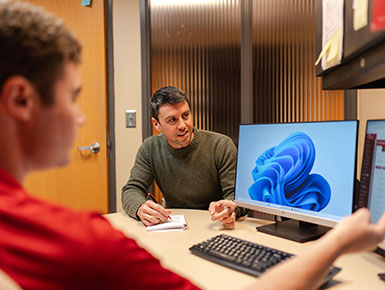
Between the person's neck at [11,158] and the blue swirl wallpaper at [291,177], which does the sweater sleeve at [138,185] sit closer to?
the blue swirl wallpaper at [291,177]

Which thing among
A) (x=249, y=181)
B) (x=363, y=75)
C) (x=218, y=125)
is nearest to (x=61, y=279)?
(x=363, y=75)

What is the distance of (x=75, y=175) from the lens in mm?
2717

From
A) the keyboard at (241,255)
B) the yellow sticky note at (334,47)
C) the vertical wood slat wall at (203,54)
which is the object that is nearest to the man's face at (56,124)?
the keyboard at (241,255)

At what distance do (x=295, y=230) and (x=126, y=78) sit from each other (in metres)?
1.94

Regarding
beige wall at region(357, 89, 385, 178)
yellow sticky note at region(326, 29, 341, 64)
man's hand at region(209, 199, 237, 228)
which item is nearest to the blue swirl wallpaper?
man's hand at region(209, 199, 237, 228)

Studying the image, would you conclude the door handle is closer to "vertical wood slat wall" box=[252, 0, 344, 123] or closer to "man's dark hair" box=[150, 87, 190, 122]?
"man's dark hair" box=[150, 87, 190, 122]

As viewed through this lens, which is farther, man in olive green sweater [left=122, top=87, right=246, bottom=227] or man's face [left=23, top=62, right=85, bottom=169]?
man in olive green sweater [left=122, top=87, right=246, bottom=227]

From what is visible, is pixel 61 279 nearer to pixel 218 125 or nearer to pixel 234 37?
pixel 218 125

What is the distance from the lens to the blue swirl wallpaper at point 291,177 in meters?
1.12

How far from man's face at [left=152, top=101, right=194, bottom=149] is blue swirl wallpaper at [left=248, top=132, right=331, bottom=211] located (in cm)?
62

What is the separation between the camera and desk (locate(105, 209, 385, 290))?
83 cm

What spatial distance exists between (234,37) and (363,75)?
6.12 feet

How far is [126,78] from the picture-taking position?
107 inches

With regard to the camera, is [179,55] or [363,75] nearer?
[363,75]
